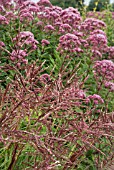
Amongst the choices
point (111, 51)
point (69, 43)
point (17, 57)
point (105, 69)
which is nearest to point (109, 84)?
point (105, 69)

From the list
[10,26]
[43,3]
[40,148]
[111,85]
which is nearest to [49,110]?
[40,148]

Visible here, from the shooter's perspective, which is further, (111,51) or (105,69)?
(111,51)

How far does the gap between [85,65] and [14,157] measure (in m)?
3.47

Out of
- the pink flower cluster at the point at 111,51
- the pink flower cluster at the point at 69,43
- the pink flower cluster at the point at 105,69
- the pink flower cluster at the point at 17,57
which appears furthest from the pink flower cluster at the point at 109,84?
the pink flower cluster at the point at 17,57

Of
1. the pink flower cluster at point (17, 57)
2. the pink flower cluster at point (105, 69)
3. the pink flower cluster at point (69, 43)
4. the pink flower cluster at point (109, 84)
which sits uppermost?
the pink flower cluster at point (17, 57)

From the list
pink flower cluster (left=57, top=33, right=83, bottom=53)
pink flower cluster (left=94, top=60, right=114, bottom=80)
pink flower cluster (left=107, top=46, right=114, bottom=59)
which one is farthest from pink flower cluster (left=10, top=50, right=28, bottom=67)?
pink flower cluster (left=107, top=46, right=114, bottom=59)

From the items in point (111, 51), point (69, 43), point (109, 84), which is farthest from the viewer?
point (111, 51)

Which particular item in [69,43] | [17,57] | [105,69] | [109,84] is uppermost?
[17,57]

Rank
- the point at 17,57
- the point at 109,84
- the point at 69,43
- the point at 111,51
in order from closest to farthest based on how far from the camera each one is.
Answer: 1. the point at 17,57
2. the point at 109,84
3. the point at 69,43
4. the point at 111,51

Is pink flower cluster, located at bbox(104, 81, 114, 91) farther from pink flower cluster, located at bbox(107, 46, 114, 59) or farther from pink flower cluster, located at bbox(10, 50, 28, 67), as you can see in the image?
pink flower cluster, located at bbox(10, 50, 28, 67)

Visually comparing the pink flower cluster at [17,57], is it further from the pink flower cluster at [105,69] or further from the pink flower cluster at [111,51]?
the pink flower cluster at [111,51]

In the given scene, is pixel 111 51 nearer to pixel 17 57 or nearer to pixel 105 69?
pixel 105 69

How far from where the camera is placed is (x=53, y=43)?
7.06 m

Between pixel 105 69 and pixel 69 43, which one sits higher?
pixel 69 43
